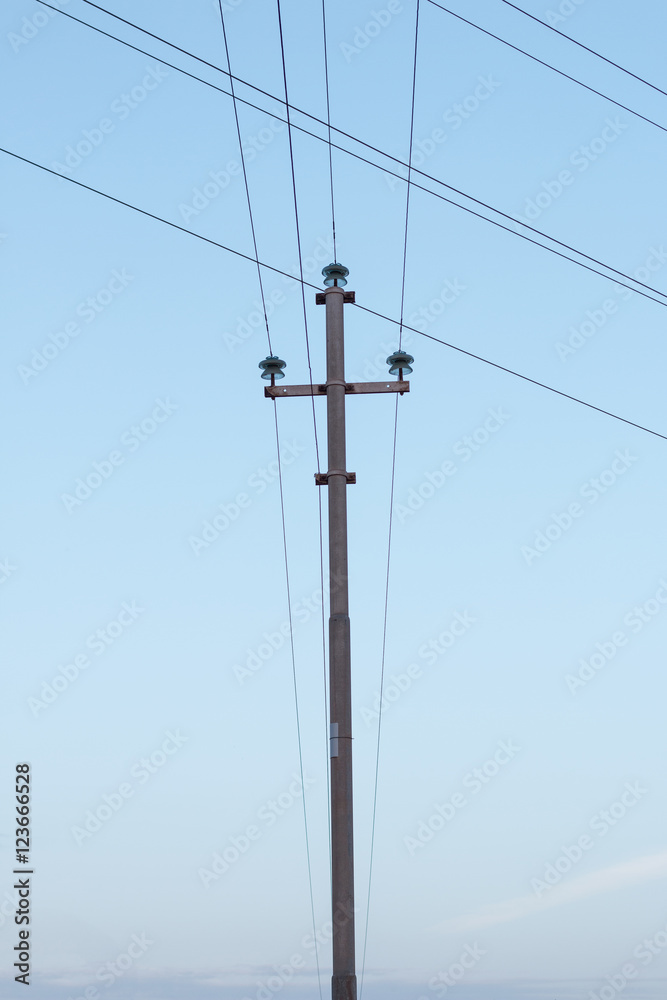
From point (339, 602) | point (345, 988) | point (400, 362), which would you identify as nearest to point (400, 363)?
point (400, 362)

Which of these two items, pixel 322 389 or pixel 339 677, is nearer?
pixel 339 677

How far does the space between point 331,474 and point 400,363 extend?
1.55 meters

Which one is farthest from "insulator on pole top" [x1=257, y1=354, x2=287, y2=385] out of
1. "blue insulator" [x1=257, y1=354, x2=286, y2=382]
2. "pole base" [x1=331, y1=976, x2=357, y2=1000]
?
"pole base" [x1=331, y1=976, x2=357, y2=1000]

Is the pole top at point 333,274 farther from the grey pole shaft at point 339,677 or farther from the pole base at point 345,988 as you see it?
the pole base at point 345,988

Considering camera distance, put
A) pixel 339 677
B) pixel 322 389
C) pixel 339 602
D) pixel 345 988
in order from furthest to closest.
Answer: pixel 322 389, pixel 339 602, pixel 339 677, pixel 345 988

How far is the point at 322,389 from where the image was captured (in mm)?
12359

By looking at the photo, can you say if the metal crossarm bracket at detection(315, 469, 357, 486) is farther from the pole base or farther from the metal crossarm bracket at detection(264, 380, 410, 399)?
the pole base

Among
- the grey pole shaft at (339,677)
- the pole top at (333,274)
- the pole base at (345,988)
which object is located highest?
the pole top at (333,274)

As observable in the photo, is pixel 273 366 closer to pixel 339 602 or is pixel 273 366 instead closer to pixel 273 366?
pixel 273 366

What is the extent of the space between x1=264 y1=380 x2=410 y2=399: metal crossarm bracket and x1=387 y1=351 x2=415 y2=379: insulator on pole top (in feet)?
0.41

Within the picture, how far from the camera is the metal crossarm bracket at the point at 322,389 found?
40.7 feet

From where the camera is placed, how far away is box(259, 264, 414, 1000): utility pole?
10.5m

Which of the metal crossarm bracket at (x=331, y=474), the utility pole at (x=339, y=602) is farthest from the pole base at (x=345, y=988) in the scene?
the metal crossarm bracket at (x=331, y=474)

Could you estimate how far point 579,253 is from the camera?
50.7 ft
